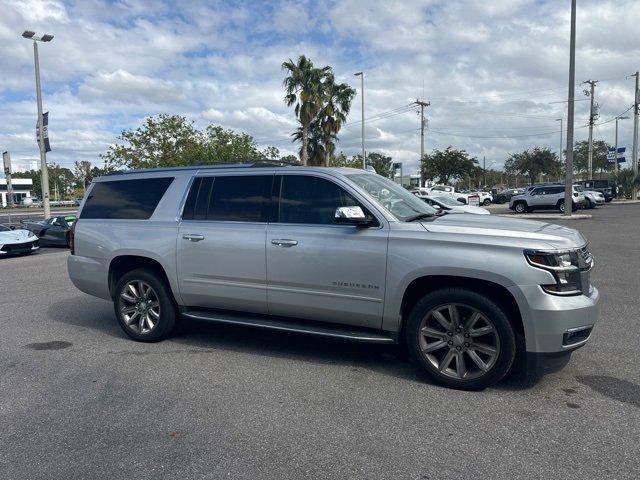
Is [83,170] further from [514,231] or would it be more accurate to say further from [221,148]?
[514,231]

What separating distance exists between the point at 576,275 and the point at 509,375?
1.09 metres

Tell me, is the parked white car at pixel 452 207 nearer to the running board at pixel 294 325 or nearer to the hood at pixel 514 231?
the hood at pixel 514 231

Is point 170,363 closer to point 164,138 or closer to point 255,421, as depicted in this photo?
point 255,421

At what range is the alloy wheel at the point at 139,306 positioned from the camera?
575 centimetres

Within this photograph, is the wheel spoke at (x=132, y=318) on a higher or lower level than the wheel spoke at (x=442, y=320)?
lower

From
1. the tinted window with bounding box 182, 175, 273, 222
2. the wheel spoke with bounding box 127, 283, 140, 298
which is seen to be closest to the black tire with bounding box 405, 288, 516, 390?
the tinted window with bounding box 182, 175, 273, 222

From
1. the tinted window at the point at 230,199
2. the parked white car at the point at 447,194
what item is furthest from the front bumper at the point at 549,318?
the parked white car at the point at 447,194

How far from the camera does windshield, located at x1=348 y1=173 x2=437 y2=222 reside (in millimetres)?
4806

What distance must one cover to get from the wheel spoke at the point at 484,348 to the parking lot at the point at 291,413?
346 mm

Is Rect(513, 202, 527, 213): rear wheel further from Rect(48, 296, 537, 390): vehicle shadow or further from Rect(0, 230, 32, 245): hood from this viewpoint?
Rect(48, 296, 537, 390): vehicle shadow

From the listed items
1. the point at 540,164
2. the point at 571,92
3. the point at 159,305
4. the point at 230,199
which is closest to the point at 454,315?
the point at 230,199

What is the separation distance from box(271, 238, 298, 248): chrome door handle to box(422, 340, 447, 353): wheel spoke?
148 cm

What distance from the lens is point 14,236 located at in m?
15.7

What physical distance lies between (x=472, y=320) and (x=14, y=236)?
15.5 m
